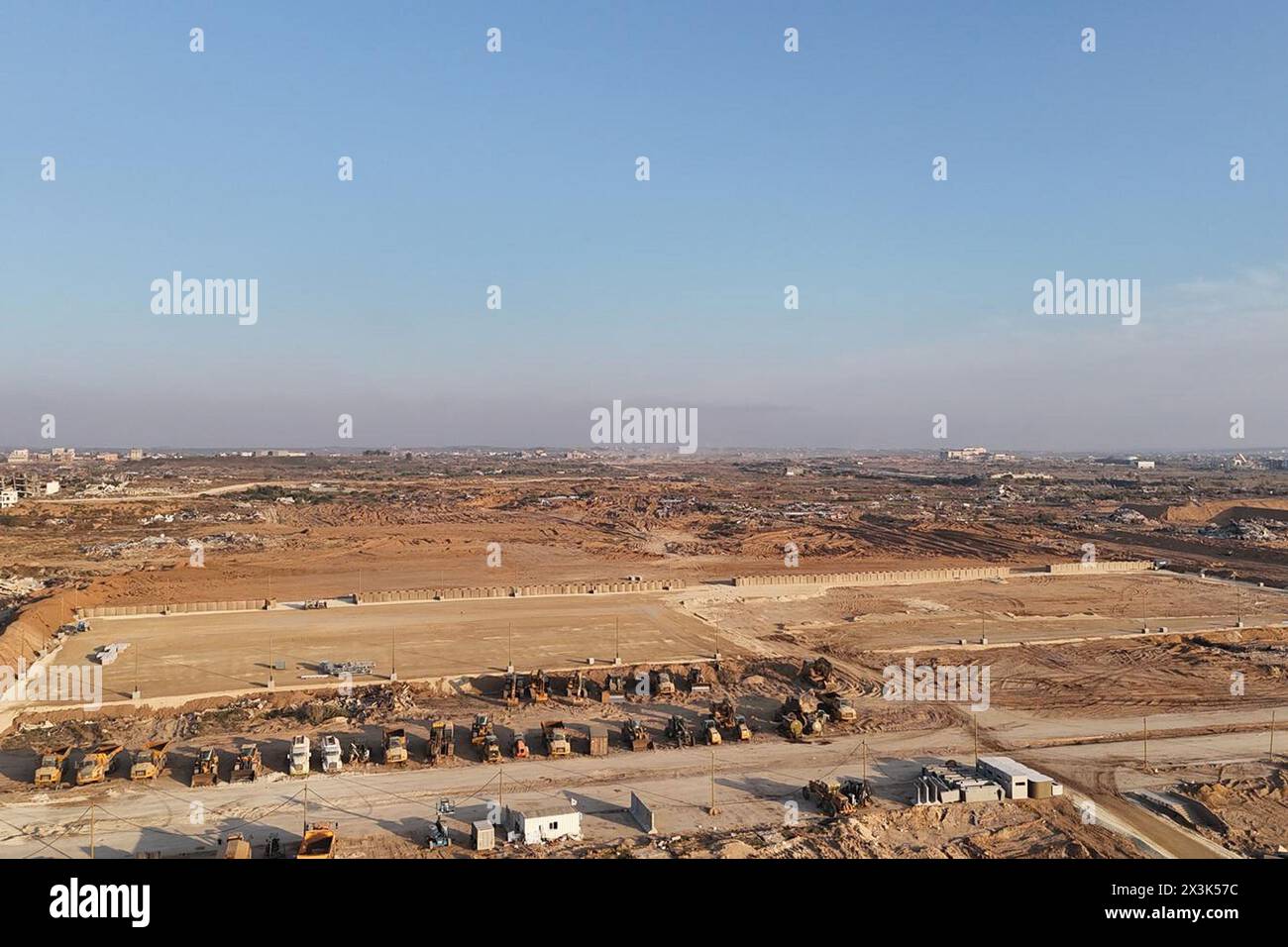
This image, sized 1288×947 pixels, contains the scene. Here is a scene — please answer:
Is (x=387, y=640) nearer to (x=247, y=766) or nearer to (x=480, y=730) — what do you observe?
(x=480, y=730)

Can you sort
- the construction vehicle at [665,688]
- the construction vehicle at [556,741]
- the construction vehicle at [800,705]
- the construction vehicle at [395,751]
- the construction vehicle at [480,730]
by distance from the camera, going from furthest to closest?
the construction vehicle at [665,688] < the construction vehicle at [800,705] < the construction vehicle at [480,730] < the construction vehicle at [556,741] < the construction vehicle at [395,751]

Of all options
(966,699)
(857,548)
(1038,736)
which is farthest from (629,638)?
(857,548)

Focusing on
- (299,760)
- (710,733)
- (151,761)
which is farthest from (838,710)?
(151,761)

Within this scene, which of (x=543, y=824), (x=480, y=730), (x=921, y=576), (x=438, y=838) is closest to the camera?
(x=438, y=838)

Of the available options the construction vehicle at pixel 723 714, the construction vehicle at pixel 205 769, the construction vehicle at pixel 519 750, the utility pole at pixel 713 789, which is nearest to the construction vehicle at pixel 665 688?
the construction vehicle at pixel 723 714

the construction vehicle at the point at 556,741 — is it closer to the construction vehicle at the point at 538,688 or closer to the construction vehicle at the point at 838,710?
the construction vehicle at the point at 538,688

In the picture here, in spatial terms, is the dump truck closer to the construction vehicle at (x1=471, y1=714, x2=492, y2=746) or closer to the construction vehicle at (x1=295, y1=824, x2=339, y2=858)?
the construction vehicle at (x1=295, y1=824, x2=339, y2=858)
